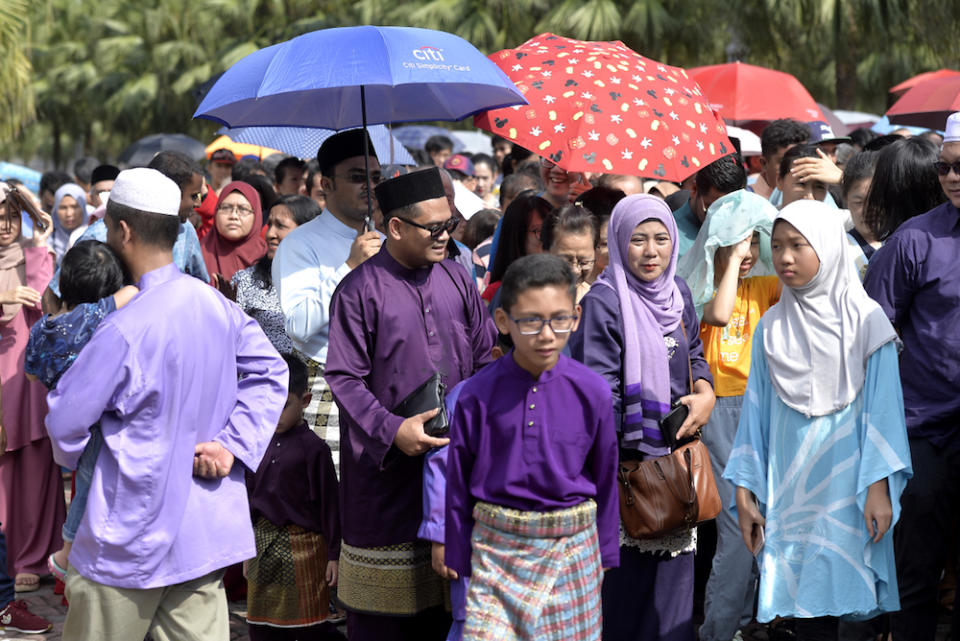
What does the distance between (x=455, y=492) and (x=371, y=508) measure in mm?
629

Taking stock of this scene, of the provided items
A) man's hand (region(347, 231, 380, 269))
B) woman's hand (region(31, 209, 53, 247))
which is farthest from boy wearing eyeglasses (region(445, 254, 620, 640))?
woman's hand (region(31, 209, 53, 247))

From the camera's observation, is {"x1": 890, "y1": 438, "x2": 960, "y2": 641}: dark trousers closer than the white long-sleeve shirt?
Yes

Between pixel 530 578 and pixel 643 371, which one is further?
pixel 643 371

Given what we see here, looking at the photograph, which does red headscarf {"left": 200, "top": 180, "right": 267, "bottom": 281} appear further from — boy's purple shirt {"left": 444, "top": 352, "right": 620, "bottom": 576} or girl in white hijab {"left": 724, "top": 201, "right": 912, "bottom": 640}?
→ girl in white hijab {"left": 724, "top": 201, "right": 912, "bottom": 640}

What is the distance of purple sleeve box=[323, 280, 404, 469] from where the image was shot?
4.04 metres

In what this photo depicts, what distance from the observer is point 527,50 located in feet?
18.9

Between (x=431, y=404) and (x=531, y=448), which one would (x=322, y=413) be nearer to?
(x=431, y=404)

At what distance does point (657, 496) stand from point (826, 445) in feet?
2.09

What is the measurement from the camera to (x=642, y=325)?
4.27 meters

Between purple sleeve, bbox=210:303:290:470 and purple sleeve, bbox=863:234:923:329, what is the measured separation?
2348 mm

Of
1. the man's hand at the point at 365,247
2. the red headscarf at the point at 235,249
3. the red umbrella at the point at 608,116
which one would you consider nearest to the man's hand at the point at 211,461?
the man's hand at the point at 365,247

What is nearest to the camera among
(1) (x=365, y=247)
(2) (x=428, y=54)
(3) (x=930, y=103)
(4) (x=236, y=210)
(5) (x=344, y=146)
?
(2) (x=428, y=54)

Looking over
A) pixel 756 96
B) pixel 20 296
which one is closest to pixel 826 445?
pixel 20 296

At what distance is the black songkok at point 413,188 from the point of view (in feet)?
13.6
